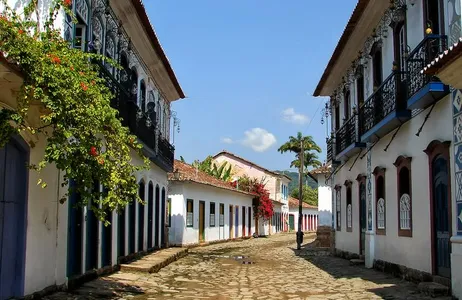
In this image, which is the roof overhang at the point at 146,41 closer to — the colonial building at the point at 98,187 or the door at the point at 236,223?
the colonial building at the point at 98,187

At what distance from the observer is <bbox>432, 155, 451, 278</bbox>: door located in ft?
30.8

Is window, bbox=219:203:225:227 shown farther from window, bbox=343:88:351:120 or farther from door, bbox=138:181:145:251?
door, bbox=138:181:145:251

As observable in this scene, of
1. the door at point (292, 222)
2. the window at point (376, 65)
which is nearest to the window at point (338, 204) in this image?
the window at point (376, 65)

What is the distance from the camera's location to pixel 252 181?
3950 cm

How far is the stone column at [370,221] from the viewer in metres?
14.1

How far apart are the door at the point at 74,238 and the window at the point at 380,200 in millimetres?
7141

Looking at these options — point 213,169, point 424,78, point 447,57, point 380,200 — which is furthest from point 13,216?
point 213,169

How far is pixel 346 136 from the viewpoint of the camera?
55.8 ft

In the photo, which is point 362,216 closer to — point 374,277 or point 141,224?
point 374,277

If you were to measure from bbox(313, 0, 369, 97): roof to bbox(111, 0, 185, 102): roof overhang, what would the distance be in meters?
5.05

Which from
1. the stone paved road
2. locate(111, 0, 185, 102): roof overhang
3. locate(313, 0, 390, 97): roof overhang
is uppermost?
locate(313, 0, 390, 97): roof overhang

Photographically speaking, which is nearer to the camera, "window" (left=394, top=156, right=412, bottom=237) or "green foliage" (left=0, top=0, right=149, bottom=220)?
"green foliage" (left=0, top=0, right=149, bottom=220)

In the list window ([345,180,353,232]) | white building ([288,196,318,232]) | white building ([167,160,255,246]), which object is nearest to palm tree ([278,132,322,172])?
white building ([288,196,318,232])

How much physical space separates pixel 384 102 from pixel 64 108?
801cm
